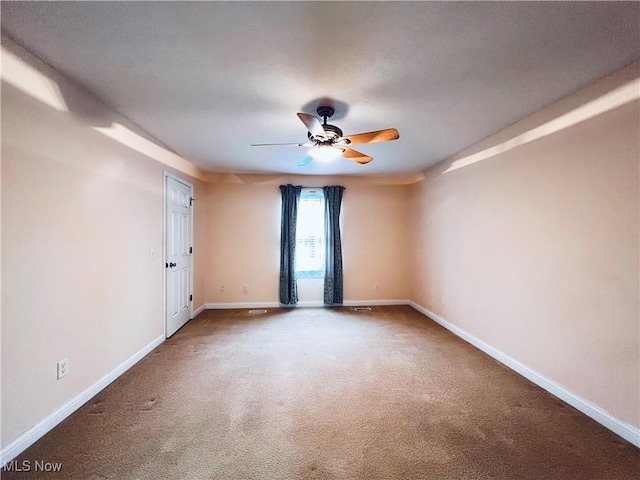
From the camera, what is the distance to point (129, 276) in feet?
9.27

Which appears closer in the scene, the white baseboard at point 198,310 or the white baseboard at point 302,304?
the white baseboard at point 198,310

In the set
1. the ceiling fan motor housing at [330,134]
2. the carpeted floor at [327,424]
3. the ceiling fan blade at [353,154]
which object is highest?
the ceiling fan motor housing at [330,134]

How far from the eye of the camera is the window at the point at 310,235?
17.0 feet

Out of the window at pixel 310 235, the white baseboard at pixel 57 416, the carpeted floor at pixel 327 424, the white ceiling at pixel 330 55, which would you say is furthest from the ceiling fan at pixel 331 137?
the white baseboard at pixel 57 416

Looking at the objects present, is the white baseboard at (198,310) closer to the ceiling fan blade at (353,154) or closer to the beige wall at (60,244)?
the beige wall at (60,244)

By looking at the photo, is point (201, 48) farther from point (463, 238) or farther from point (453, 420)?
point (463, 238)

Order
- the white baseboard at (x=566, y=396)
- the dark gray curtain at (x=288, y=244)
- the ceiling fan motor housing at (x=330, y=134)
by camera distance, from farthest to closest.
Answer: the dark gray curtain at (x=288, y=244)
the ceiling fan motor housing at (x=330, y=134)
the white baseboard at (x=566, y=396)

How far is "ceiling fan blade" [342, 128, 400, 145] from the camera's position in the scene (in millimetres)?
2318

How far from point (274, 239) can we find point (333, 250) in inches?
41.9

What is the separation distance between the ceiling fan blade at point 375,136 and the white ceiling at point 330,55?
9.2 inches

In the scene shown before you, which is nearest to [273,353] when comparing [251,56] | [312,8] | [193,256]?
[193,256]

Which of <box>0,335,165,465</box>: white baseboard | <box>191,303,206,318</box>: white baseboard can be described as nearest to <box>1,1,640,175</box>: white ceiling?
<box>0,335,165,465</box>: white baseboard

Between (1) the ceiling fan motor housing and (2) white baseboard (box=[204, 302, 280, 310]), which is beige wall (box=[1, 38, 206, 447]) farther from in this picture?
(2) white baseboard (box=[204, 302, 280, 310])

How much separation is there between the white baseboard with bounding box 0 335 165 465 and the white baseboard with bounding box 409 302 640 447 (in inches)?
146
